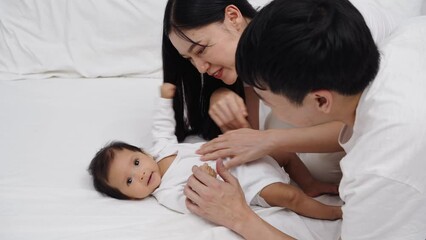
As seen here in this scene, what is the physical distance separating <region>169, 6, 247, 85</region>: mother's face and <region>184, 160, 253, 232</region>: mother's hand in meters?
0.31

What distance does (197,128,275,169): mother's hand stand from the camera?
1293 mm

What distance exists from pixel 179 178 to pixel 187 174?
25 mm

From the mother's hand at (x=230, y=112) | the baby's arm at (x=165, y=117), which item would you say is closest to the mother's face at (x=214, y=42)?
the mother's hand at (x=230, y=112)

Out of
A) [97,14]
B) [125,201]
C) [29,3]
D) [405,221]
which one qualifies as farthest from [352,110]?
[29,3]

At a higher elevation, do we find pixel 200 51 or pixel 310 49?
pixel 310 49

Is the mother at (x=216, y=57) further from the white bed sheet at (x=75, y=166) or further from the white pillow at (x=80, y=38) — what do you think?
the white pillow at (x=80, y=38)

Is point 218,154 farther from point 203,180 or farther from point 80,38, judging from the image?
point 80,38

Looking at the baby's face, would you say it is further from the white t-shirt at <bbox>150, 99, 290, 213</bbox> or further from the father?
the father

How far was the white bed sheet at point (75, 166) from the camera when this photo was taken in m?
1.18

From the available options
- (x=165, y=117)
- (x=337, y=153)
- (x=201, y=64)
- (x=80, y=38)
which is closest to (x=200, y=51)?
(x=201, y=64)

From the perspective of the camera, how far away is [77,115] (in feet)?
5.71

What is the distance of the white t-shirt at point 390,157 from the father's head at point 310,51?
46 mm

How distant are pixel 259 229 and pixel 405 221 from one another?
35cm

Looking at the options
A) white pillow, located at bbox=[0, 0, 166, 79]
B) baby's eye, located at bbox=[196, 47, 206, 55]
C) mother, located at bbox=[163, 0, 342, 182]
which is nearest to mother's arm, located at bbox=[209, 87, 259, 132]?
mother, located at bbox=[163, 0, 342, 182]
